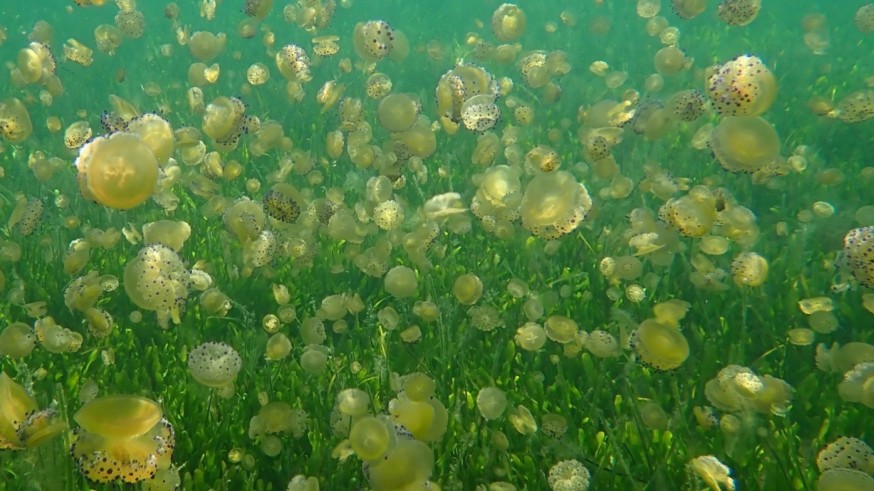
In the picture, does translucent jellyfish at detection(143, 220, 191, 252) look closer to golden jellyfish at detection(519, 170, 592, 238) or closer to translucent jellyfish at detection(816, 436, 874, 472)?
golden jellyfish at detection(519, 170, 592, 238)

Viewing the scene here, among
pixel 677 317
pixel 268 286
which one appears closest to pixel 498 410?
pixel 677 317

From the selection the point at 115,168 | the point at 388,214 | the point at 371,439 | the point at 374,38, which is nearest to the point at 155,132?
the point at 115,168

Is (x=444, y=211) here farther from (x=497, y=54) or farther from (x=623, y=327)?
(x=497, y=54)

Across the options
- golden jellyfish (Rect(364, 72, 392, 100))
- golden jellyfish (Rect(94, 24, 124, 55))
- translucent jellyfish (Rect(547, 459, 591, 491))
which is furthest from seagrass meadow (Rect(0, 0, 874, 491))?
golden jellyfish (Rect(364, 72, 392, 100))

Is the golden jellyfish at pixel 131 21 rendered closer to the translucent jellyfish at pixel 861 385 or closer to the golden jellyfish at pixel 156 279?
the golden jellyfish at pixel 156 279

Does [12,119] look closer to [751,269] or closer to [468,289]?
[468,289]

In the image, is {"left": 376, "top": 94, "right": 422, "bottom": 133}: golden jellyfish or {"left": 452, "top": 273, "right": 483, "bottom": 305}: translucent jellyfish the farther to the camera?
{"left": 376, "top": 94, "right": 422, "bottom": 133}: golden jellyfish

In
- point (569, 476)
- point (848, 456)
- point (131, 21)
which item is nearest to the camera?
point (848, 456)
